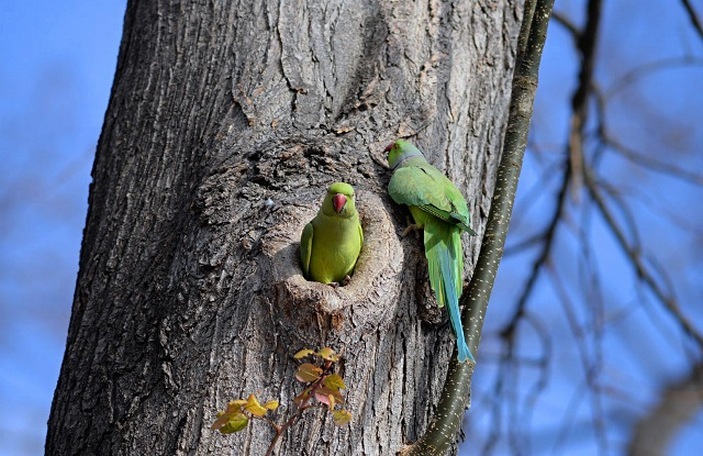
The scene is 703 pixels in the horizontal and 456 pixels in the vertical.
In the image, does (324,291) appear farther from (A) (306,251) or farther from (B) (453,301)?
(B) (453,301)

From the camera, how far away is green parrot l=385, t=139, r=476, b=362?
245 cm

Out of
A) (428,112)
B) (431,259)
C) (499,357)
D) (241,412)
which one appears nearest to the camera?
(241,412)

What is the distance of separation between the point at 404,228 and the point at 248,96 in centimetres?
69

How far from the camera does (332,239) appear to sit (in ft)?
8.06

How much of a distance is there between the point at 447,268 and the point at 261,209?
0.62m

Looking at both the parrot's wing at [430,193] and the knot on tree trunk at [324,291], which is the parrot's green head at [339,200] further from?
the parrot's wing at [430,193]

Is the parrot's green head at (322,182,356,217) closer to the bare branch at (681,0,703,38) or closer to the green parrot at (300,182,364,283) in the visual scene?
the green parrot at (300,182,364,283)

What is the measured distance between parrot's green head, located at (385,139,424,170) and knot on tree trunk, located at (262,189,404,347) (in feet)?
0.92

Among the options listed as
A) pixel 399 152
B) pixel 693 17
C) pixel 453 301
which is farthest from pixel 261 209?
pixel 693 17

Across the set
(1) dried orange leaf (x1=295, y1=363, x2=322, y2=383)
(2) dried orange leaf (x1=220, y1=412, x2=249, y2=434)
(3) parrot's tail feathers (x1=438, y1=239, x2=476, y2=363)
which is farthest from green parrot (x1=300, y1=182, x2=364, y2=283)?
(2) dried orange leaf (x1=220, y1=412, x2=249, y2=434)

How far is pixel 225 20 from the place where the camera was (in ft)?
9.27

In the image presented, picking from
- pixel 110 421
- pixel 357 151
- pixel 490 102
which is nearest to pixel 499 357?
pixel 490 102

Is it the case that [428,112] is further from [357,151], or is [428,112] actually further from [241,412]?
[241,412]

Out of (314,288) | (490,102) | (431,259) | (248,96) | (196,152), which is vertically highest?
(490,102)
